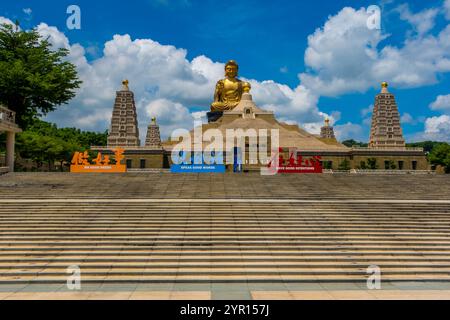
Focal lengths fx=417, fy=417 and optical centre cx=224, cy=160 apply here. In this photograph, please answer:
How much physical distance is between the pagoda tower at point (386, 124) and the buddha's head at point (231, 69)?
73.1 feet

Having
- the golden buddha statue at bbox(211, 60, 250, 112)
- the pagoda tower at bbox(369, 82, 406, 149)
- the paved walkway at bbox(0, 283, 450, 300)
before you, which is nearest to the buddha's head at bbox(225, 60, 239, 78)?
the golden buddha statue at bbox(211, 60, 250, 112)

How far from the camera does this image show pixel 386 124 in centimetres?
6253

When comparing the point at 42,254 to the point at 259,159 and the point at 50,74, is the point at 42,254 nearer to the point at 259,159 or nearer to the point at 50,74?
the point at 50,74

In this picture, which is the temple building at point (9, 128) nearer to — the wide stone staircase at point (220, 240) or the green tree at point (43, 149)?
the wide stone staircase at point (220, 240)

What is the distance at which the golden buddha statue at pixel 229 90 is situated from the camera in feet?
208

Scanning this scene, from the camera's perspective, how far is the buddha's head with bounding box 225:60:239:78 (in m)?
64.0

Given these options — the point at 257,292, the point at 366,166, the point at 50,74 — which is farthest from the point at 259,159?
the point at 257,292

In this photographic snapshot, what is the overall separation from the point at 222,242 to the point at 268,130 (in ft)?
128

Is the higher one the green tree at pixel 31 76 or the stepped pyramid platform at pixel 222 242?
the green tree at pixel 31 76

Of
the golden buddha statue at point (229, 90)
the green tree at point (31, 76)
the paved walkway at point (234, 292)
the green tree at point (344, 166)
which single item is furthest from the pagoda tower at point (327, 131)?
the paved walkway at point (234, 292)

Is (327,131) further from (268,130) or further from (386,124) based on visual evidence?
(268,130)

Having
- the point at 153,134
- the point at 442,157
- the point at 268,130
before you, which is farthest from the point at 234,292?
the point at 153,134

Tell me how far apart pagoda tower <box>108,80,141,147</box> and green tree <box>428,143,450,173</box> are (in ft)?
132

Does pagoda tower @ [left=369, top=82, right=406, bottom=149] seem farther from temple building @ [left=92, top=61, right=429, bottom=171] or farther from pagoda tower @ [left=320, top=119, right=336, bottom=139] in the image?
pagoda tower @ [left=320, top=119, right=336, bottom=139]
